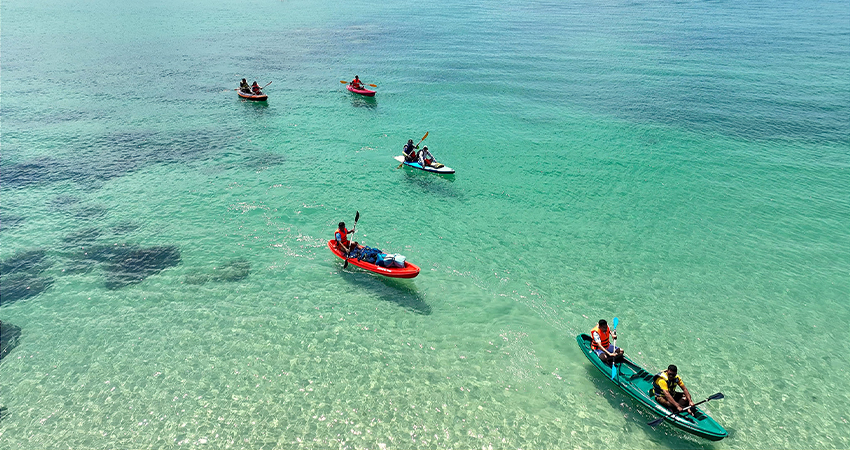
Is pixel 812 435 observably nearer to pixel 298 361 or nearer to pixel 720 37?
pixel 298 361

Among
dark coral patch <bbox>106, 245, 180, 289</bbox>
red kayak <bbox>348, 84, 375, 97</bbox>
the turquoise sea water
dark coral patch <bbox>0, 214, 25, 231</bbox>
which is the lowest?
dark coral patch <bbox>0, 214, 25, 231</bbox>

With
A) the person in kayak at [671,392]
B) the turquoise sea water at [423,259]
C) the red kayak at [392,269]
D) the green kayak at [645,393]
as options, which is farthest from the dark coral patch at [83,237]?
the person in kayak at [671,392]

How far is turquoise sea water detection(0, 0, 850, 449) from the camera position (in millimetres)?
15008

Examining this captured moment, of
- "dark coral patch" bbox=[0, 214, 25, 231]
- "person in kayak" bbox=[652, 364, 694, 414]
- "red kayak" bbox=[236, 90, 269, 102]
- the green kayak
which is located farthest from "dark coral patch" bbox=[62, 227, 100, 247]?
"person in kayak" bbox=[652, 364, 694, 414]

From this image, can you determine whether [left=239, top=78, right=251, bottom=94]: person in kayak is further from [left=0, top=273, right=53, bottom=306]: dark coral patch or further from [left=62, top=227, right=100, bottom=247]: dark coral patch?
[left=0, top=273, right=53, bottom=306]: dark coral patch

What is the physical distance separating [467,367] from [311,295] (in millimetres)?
8240

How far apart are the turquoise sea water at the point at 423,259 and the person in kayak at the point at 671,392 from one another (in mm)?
1014

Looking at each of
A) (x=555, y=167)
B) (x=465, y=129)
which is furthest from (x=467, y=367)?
(x=465, y=129)

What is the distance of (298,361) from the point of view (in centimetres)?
1678

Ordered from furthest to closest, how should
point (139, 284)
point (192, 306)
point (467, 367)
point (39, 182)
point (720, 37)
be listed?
point (720, 37), point (39, 182), point (139, 284), point (192, 306), point (467, 367)

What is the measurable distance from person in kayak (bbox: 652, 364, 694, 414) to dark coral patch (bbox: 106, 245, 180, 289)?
2277cm

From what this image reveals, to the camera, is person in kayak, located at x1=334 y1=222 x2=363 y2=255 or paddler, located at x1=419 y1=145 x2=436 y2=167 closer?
person in kayak, located at x1=334 y1=222 x2=363 y2=255

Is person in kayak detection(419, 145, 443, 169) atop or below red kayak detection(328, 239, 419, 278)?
atop

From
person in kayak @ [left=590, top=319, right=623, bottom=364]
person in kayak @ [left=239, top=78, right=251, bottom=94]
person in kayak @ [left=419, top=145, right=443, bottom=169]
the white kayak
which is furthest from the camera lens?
person in kayak @ [left=239, top=78, right=251, bottom=94]
